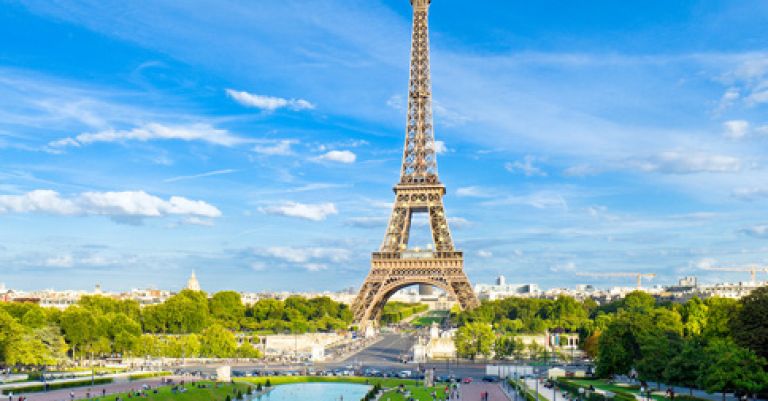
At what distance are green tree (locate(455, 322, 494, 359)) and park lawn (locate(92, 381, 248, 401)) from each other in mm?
31886

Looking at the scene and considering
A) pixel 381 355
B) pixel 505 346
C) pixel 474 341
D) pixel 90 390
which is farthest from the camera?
pixel 381 355

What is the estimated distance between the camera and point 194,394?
58625 mm

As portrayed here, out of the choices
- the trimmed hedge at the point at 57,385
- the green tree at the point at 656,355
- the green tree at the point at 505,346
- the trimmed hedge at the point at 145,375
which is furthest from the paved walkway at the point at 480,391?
the trimmed hedge at the point at 57,385

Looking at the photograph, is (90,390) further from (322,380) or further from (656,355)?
(656,355)

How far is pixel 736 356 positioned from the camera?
150ft

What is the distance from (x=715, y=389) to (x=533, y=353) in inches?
1802

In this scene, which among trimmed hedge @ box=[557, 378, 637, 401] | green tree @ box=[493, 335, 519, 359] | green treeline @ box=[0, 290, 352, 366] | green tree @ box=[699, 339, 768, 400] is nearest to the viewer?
green tree @ box=[699, 339, 768, 400]

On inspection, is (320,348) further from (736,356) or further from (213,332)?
(736,356)

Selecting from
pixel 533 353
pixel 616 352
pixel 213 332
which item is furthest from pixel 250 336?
pixel 616 352

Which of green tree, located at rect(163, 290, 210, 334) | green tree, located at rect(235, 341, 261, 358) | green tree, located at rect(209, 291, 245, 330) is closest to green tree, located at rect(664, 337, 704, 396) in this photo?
Answer: green tree, located at rect(235, 341, 261, 358)

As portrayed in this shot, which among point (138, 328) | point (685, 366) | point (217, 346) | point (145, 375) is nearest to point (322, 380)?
point (145, 375)

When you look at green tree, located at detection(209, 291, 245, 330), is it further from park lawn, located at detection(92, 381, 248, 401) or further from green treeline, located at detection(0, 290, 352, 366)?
park lawn, located at detection(92, 381, 248, 401)

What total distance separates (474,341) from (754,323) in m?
42.5

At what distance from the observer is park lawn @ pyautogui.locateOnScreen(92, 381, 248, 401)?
54.1 meters
